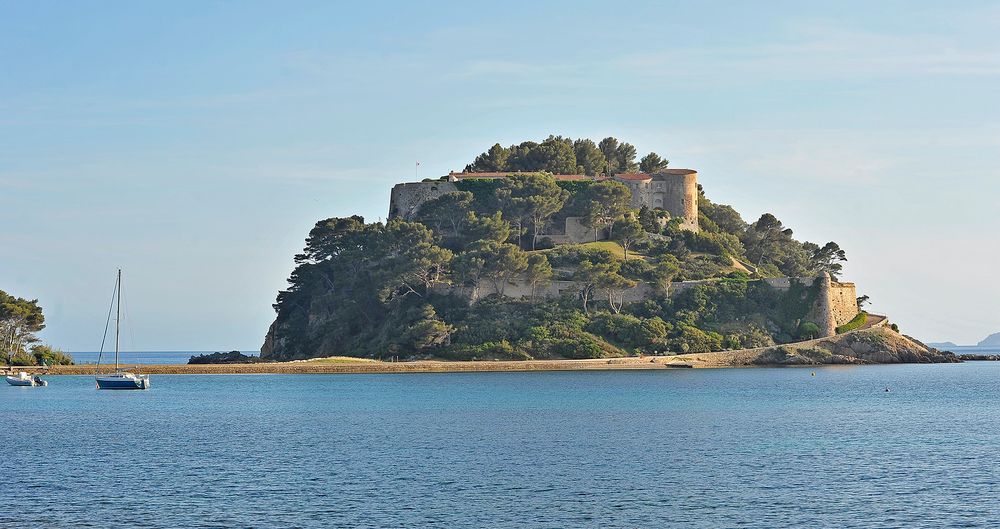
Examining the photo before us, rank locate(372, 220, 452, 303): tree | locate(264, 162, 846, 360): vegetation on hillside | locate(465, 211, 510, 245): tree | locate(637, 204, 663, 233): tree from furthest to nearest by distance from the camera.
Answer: locate(637, 204, 663, 233): tree, locate(465, 211, 510, 245): tree, locate(372, 220, 452, 303): tree, locate(264, 162, 846, 360): vegetation on hillside

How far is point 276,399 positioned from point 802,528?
1583 inches

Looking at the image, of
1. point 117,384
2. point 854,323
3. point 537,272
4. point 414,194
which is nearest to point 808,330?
point 854,323

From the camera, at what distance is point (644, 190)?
10438cm

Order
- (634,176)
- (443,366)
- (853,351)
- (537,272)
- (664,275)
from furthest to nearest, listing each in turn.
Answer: (634,176)
(853,351)
(664,275)
(537,272)
(443,366)

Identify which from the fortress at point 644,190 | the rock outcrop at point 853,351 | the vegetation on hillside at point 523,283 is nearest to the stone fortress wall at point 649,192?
the fortress at point 644,190

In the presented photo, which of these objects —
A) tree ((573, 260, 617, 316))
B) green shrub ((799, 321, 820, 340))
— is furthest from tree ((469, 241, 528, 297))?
green shrub ((799, 321, 820, 340))

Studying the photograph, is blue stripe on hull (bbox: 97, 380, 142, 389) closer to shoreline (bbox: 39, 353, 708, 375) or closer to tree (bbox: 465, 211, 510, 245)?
shoreline (bbox: 39, 353, 708, 375)

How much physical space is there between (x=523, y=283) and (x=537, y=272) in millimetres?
1918

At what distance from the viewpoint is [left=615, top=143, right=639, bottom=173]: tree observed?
11488cm

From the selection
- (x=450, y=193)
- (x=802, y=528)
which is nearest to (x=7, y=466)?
(x=802, y=528)

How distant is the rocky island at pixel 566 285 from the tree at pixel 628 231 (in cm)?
16

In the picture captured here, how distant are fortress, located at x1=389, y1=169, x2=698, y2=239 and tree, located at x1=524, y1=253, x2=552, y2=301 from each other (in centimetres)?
1540

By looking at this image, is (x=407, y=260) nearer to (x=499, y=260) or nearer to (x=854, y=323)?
(x=499, y=260)

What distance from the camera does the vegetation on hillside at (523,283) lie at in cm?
8606
